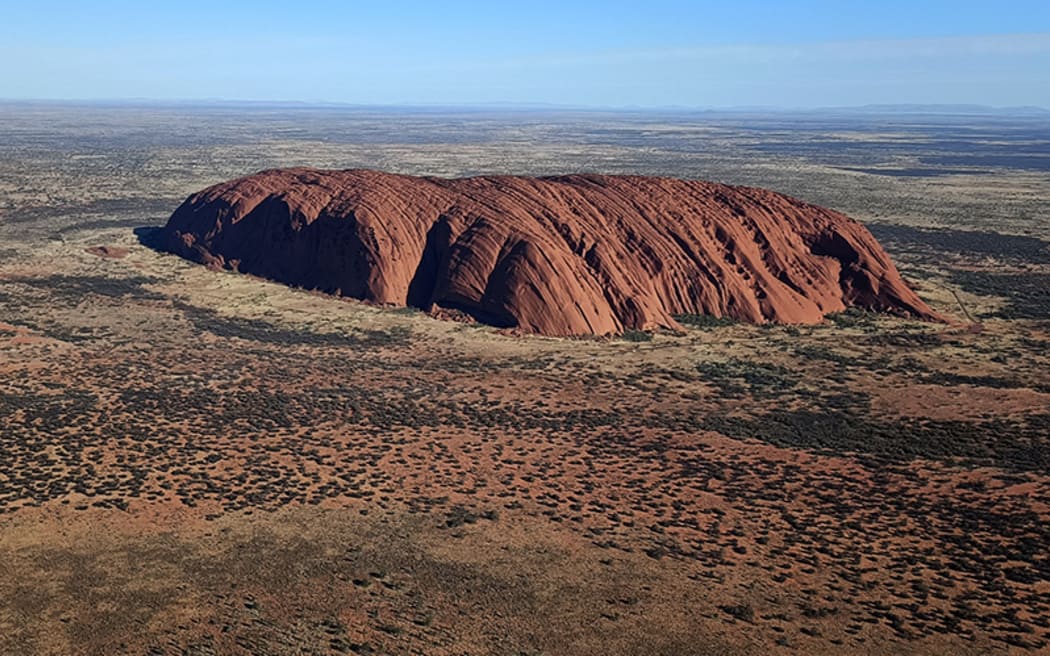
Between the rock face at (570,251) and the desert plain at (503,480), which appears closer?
the desert plain at (503,480)

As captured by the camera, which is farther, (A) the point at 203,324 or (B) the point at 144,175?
(B) the point at 144,175

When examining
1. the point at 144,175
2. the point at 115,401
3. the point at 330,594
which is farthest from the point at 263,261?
the point at 144,175

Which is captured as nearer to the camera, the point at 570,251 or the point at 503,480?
the point at 503,480

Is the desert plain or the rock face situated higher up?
the rock face

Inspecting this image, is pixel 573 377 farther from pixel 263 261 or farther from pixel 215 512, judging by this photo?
pixel 263 261

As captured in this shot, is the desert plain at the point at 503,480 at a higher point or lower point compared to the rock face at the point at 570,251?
lower

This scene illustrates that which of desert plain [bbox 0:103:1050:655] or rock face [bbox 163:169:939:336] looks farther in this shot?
rock face [bbox 163:169:939:336]

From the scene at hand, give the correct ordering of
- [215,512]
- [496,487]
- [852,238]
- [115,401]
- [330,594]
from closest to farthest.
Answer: [330,594]
[215,512]
[496,487]
[115,401]
[852,238]

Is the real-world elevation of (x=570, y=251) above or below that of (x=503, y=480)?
above
